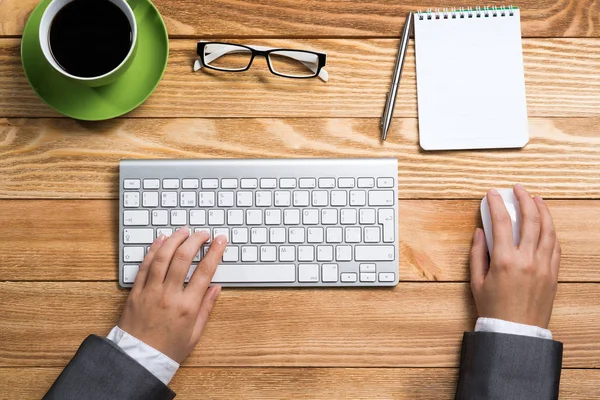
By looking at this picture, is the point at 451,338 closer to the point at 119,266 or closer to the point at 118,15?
the point at 119,266

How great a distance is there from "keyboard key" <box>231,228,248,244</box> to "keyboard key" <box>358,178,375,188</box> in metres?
0.18

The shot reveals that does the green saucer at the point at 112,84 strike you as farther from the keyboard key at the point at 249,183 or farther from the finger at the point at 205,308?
the finger at the point at 205,308

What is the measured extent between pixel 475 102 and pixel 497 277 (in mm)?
260

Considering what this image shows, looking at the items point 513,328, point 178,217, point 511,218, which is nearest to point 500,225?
point 511,218

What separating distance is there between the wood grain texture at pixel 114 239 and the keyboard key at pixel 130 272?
0.09 feet

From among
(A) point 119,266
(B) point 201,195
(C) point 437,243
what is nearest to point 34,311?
(A) point 119,266

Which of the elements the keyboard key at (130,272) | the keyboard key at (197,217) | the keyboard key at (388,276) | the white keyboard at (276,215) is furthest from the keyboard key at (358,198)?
the keyboard key at (130,272)

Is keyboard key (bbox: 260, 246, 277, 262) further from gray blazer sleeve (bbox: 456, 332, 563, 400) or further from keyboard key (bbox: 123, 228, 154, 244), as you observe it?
gray blazer sleeve (bbox: 456, 332, 563, 400)

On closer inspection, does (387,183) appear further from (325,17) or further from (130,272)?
(130,272)

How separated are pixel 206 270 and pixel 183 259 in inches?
1.4

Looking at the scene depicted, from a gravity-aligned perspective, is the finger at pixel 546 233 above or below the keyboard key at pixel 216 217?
below

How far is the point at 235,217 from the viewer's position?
0.84 m

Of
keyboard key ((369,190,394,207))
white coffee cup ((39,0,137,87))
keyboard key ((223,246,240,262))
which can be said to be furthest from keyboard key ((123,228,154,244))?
keyboard key ((369,190,394,207))

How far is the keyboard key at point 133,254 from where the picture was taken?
84 cm
